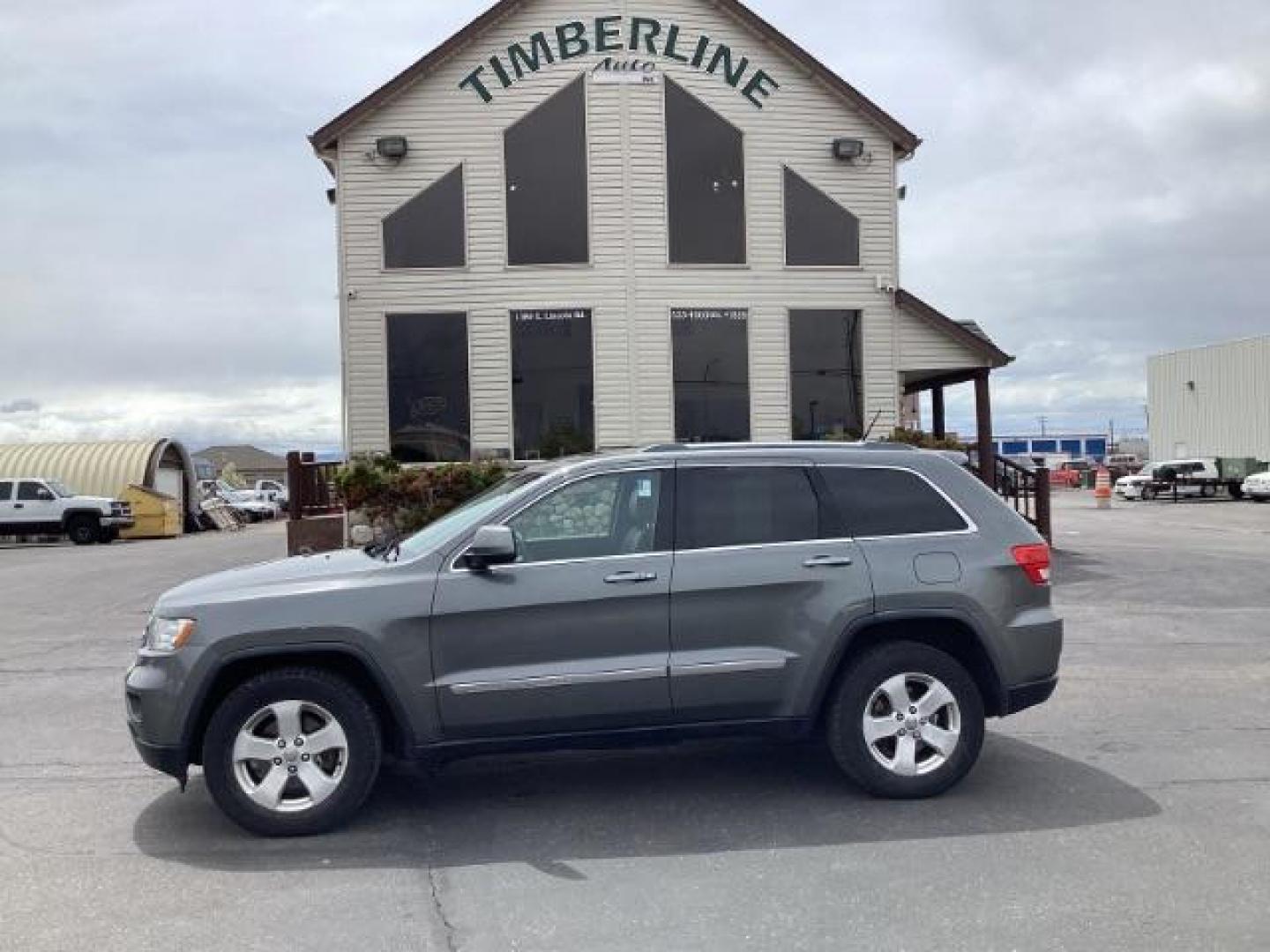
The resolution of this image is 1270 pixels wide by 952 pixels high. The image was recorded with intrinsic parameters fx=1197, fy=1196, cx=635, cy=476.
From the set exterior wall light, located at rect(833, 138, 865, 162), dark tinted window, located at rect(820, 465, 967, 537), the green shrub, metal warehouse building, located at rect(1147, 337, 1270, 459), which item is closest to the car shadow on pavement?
dark tinted window, located at rect(820, 465, 967, 537)

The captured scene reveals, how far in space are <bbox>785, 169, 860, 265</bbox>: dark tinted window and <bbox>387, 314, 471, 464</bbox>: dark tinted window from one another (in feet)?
16.2

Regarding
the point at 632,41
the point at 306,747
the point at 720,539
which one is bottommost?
the point at 306,747

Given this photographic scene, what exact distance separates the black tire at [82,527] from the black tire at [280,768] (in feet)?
98.3

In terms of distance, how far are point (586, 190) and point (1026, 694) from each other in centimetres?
1254

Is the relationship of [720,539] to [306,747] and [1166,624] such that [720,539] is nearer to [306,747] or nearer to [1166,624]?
[306,747]

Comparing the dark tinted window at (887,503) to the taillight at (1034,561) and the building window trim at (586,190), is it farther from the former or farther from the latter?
the building window trim at (586,190)

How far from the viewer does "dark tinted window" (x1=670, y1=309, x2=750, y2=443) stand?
17.1 meters

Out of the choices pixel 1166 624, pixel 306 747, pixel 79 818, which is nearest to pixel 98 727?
pixel 79 818

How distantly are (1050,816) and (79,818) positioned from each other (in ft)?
15.0

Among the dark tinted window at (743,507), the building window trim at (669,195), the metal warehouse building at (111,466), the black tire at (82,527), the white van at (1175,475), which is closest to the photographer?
the dark tinted window at (743,507)

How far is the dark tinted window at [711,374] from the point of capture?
17.1m

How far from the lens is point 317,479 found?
57.2 feet

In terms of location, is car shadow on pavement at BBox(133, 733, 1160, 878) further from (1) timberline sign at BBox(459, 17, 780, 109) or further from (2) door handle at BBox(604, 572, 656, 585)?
(1) timberline sign at BBox(459, 17, 780, 109)

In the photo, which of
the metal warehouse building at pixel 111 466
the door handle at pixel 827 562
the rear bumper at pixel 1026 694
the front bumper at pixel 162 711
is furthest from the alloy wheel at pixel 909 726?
the metal warehouse building at pixel 111 466
